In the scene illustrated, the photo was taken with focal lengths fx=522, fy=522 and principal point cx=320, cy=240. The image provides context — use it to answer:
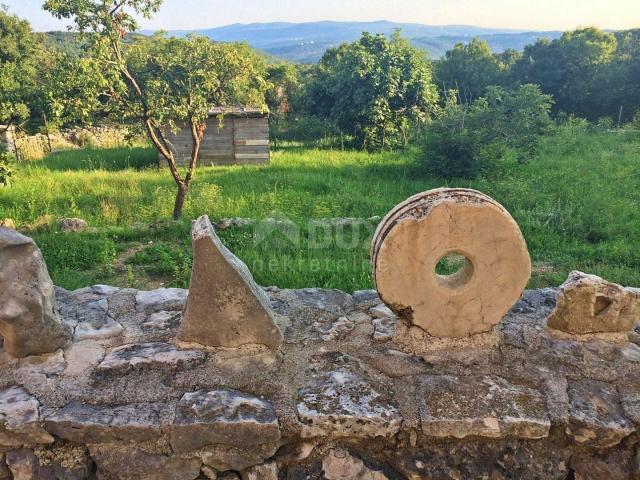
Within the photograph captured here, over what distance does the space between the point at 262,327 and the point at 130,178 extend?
23.4ft

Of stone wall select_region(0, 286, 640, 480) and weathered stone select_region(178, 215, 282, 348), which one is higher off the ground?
weathered stone select_region(178, 215, 282, 348)

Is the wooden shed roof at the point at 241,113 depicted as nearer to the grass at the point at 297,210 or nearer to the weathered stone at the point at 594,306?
the grass at the point at 297,210

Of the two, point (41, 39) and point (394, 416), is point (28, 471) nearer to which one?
point (394, 416)

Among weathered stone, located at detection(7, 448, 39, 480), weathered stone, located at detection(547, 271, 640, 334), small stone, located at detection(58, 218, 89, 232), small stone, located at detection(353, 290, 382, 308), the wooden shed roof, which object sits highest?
the wooden shed roof

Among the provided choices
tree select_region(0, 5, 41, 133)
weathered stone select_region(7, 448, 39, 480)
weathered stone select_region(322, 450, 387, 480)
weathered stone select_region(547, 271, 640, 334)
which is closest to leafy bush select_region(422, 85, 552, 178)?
weathered stone select_region(547, 271, 640, 334)

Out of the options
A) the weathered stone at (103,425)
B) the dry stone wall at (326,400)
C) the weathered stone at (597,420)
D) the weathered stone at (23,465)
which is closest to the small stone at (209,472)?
the dry stone wall at (326,400)

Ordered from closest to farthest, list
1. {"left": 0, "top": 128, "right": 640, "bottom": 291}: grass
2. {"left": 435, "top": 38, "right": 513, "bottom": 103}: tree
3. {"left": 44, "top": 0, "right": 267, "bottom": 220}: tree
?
{"left": 0, "top": 128, "right": 640, "bottom": 291}: grass < {"left": 44, "top": 0, "right": 267, "bottom": 220}: tree < {"left": 435, "top": 38, "right": 513, "bottom": 103}: tree

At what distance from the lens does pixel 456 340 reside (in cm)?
295

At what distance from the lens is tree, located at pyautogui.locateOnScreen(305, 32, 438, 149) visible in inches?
520

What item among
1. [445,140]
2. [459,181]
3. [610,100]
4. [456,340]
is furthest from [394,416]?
[610,100]

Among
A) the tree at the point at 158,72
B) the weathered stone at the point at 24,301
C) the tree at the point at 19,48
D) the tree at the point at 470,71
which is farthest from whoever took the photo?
the tree at the point at 470,71

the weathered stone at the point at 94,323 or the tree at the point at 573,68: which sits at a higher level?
the tree at the point at 573,68

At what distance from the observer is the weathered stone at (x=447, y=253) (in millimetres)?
2664

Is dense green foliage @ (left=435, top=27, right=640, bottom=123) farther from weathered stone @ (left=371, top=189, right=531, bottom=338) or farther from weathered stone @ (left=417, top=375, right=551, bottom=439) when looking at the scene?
weathered stone @ (left=417, top=375, right=551, bottom=439)
